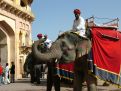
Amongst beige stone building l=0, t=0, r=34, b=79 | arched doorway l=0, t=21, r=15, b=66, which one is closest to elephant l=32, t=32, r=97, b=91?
→ beige stone building l=0, t=0, r=34, b=79

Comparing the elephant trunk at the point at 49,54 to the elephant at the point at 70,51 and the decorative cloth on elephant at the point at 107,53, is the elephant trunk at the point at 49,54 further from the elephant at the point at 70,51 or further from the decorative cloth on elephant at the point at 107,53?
the decorative cloth on elephant at the point at 107,53

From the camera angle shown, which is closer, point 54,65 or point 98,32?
point 98,32

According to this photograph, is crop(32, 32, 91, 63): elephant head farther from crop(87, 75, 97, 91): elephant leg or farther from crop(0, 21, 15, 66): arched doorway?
crop(0, 21, 15, 66): arched doorway

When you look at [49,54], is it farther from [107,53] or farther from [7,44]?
[7,44]

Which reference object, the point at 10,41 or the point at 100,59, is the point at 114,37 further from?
the point at 10,41

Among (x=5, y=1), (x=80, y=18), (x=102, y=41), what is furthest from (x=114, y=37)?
(x=5, y=1)

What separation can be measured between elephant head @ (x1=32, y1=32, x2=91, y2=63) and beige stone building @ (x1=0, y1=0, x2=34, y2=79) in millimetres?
24676

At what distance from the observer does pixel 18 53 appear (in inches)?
1454

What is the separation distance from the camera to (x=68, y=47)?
880 centimetres

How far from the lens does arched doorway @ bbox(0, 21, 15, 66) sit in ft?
117

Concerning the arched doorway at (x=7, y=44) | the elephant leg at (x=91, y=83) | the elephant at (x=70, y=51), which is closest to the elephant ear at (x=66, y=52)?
the elephant at (x=70, y=51)

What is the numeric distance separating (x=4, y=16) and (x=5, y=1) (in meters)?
1.34

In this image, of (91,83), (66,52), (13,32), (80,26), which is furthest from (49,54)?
(13,32)

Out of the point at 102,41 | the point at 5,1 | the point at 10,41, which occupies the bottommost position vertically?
the point at 102,41
